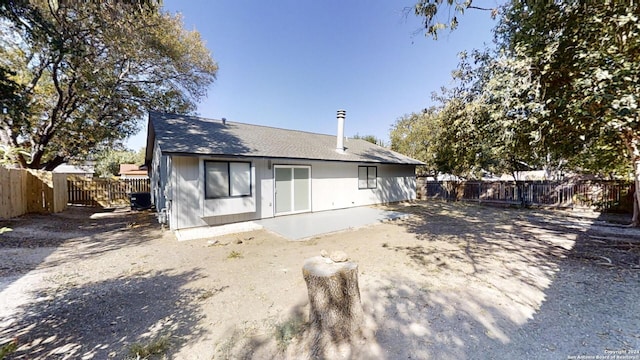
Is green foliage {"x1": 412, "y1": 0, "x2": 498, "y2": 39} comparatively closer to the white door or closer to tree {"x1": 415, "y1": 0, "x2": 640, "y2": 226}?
tree {"x1": 415, "y1": 0, "x2": 640, "y2": 226}

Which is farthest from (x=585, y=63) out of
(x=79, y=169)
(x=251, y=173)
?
(x=79, y=169)

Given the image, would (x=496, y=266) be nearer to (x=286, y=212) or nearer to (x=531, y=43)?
(x=531, y=43)

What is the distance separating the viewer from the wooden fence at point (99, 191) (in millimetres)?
13094

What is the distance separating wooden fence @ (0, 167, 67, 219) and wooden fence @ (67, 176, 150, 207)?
75.3 inches

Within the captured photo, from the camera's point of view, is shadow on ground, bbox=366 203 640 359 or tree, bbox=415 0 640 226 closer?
shadow on ground, bbox=366 203 640 359

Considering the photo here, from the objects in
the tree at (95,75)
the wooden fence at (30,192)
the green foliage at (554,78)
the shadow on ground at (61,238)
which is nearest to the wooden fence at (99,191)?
the tree at (95,75)

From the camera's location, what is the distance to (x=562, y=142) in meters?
5.90

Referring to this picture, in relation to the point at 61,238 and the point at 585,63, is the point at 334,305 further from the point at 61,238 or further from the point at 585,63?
the point at 61,238

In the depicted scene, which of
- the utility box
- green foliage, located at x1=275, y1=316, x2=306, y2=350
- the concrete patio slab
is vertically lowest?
green foliage, located at x1=275, y1=316, x2=306, y2=350

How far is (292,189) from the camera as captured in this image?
10.2 metres

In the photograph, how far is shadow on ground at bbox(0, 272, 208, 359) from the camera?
263cm

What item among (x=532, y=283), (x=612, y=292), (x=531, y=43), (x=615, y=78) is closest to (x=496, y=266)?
(x=532, y=283)

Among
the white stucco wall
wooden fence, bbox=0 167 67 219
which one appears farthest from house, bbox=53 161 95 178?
the white stucco wall

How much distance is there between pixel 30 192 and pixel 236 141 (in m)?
8.57
